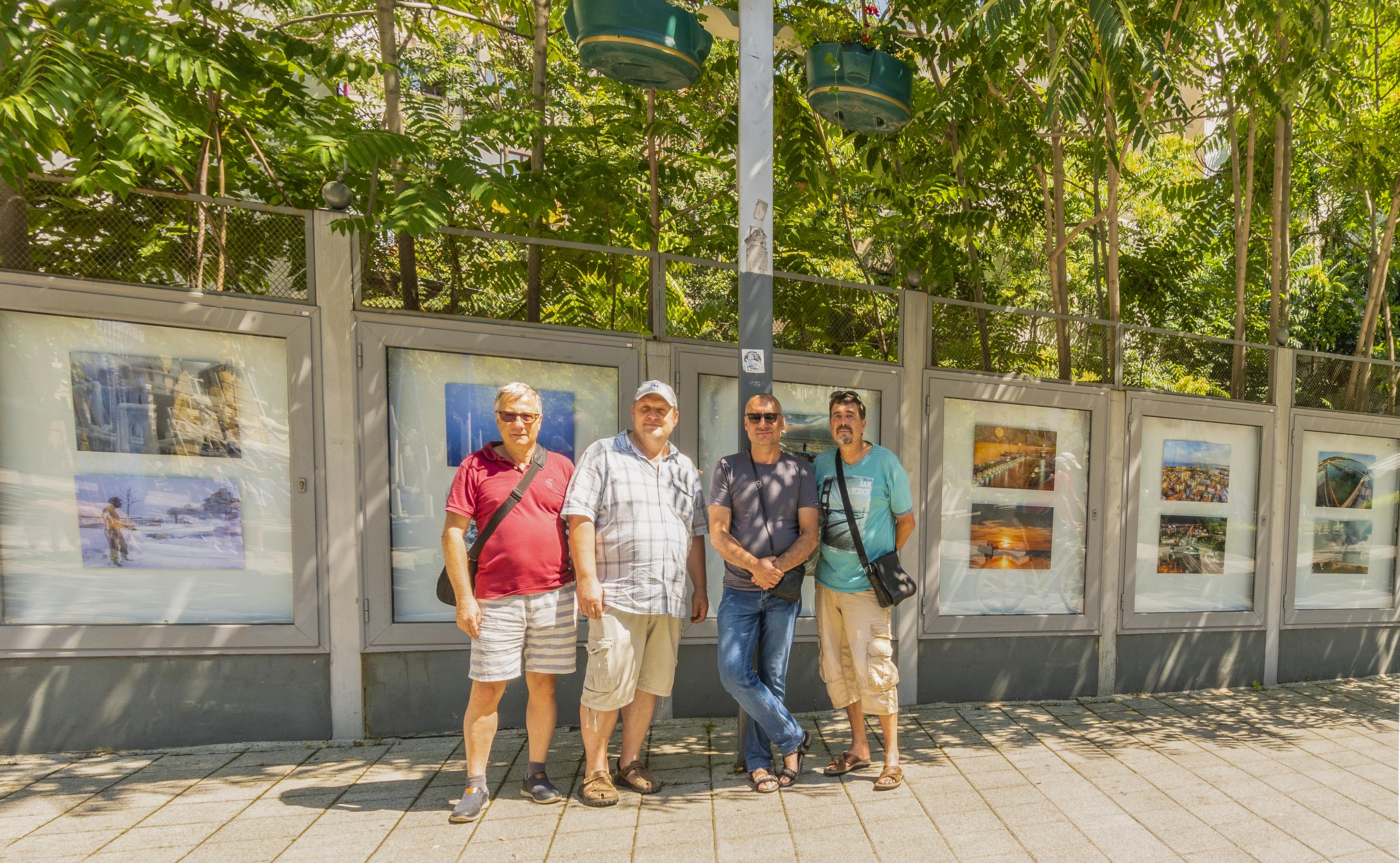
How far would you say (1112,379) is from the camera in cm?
566

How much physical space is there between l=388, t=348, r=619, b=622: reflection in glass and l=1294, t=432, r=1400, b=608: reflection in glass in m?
6.35

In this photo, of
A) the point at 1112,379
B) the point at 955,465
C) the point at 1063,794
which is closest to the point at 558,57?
the point at 955,465

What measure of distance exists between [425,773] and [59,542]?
2258 mm

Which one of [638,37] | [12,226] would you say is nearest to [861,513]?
[638,37]

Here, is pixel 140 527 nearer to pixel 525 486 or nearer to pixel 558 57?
pixel 525 486

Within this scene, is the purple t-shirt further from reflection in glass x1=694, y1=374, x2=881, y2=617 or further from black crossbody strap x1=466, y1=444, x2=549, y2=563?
reflection in glass x1=694, y1=374, x2=881, y2=617

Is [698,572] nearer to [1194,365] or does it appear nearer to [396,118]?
[396,118]

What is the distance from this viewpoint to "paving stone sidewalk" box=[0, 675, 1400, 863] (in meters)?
3.05

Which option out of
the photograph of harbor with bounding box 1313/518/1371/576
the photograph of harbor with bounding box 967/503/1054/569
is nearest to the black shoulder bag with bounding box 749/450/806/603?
the photograph of harbor with bounding box 967/503/1054/569

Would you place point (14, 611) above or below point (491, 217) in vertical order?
below

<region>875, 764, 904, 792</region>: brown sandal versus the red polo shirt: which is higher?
the red polo shirt

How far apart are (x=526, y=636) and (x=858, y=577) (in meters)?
1.62

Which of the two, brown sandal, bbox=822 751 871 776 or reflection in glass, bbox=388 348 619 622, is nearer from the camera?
brown sandal, bbox=822 751 871 776

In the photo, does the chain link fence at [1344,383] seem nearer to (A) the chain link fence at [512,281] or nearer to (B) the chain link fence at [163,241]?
(A) the chain link fence at [512,281]
